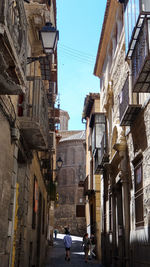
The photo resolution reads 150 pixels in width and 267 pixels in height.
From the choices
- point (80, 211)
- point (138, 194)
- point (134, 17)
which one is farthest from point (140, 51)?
point (80, 211)

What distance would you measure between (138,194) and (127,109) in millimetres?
2463

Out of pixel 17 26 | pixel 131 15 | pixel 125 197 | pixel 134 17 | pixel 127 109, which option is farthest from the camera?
pixel 125 197

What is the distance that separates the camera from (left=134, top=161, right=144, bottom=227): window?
10007mm

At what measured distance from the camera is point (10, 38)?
5023 millimetres

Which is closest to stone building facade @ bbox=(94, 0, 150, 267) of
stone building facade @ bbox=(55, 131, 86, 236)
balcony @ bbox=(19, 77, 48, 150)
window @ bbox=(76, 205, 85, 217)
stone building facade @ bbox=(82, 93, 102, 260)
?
stone building facade @ bbox=(82, 93, 102, 260)

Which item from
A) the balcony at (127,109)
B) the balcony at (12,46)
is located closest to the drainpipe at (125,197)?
the balcony at (127,109)

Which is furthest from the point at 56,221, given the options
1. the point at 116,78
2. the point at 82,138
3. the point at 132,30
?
the point at 132,30

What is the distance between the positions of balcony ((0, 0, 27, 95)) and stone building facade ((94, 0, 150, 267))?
243 cm

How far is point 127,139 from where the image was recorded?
12078 mm

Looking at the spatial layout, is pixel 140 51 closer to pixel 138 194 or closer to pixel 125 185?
pixel 138 194

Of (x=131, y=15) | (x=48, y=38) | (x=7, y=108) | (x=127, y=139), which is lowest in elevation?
(x=7, y=108)

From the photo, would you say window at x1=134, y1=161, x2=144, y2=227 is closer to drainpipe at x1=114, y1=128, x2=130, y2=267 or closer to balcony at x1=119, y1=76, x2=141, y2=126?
drainpipe at x1=114, y1=128, x2=130, y2=267

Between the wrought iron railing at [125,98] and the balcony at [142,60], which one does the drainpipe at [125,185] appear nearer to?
the wrought iron railing at [125,98]

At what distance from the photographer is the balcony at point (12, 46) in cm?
482
